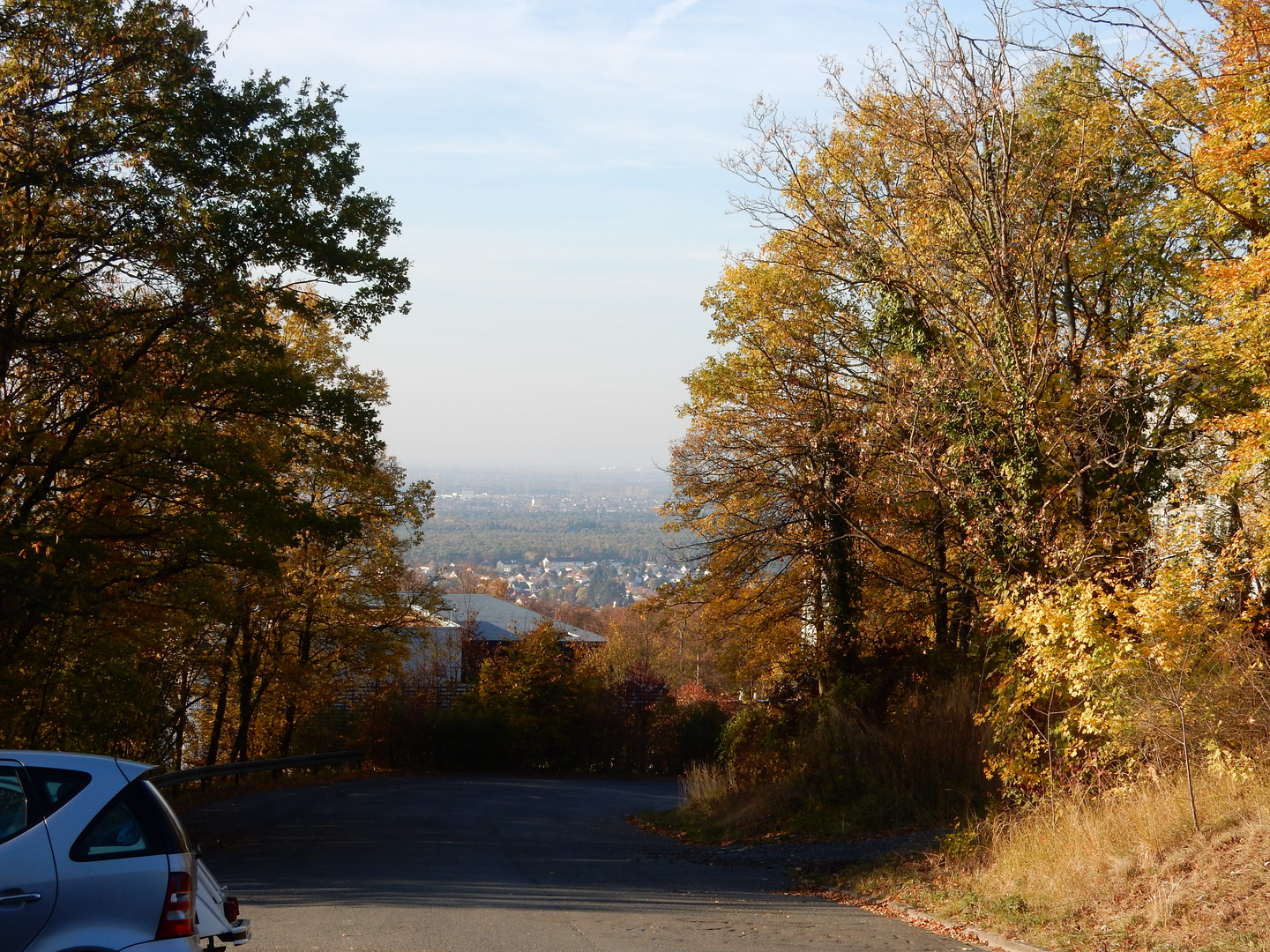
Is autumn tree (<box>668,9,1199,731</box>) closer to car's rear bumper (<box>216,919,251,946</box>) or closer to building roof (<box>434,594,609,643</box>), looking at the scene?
car's rear bumper (<box>216,919,251,946</box>)

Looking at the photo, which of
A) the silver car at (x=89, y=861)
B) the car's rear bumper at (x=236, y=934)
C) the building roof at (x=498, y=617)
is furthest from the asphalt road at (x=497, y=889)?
the building roof at (x=498, y=617)

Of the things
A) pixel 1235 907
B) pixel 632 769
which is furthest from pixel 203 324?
pixel 632 769

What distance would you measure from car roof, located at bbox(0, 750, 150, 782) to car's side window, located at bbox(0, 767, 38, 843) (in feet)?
0.29

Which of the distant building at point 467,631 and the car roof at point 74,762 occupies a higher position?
the car roof at point 74,762

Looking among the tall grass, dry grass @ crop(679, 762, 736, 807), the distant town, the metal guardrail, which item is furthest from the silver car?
the distant town

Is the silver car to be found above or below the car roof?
below

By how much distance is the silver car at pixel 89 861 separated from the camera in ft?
16.4

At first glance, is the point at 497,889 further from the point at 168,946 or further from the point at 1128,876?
the point at 168,946

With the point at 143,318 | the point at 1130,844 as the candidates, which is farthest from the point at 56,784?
the point at 143,318

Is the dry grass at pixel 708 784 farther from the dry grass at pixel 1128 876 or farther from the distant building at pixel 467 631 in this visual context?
the distant building at pixel 467 631

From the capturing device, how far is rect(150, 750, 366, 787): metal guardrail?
20922 mm

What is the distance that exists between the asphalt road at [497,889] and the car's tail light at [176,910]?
138 inches

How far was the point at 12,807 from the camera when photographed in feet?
17.1

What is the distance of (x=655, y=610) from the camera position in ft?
87.7
